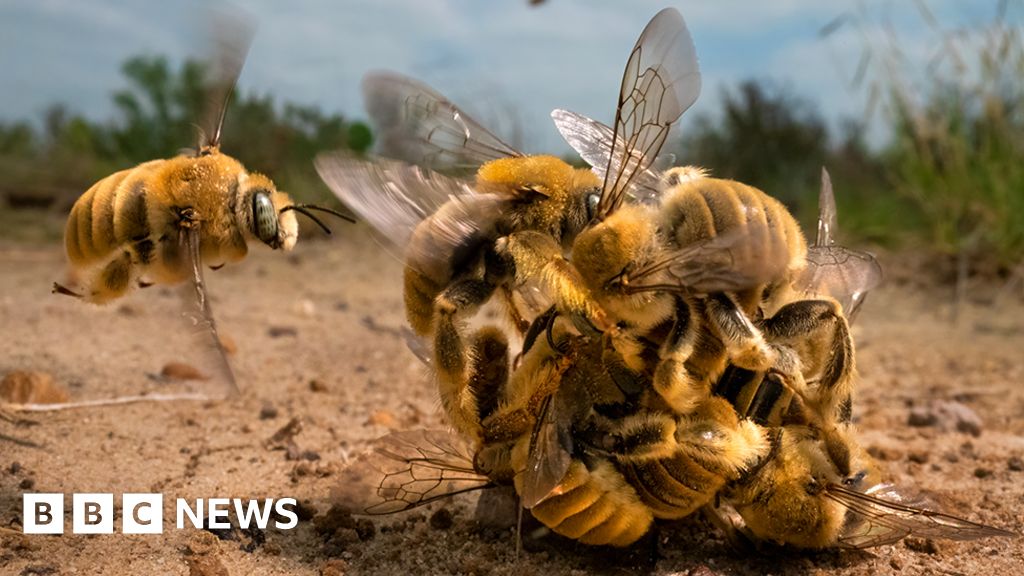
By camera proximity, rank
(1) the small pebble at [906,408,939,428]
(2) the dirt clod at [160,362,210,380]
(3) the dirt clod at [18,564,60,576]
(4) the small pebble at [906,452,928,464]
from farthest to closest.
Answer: (2) the dirt clod at [160,362,210,380] < (1) the small pebble at [906,408,939,428] < (4) the small pebble at [906,452,928,464] < (3) the dirt clod at [18,564,60,576]

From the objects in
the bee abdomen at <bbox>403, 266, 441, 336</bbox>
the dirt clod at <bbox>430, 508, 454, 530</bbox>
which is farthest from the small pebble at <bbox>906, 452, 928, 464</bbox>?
the bee abdomen at <bbox>403, 266, 441, 336</bbox>

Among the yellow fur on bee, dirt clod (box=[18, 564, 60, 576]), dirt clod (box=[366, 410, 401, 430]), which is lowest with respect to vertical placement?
dirt clod (box=[366, 410, 401, 430])

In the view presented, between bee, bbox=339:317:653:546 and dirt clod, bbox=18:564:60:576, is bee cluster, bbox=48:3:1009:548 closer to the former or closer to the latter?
bee, bbox=339:317:653:546

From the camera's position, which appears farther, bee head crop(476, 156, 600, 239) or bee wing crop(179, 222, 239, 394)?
bee wing crop(179, 222, 239, 394)

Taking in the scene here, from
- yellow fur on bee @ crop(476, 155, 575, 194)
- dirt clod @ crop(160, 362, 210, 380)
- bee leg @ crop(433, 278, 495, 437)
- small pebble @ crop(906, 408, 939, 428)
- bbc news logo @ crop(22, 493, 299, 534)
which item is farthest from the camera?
dirt clod @ crop(160, 362, 210, 380)

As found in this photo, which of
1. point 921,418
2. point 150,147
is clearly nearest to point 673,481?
point 921,418

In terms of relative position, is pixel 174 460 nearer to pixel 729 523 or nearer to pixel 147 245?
pixel 147 245

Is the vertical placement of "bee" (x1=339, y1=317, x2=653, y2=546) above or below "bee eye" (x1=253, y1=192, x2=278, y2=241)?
below
